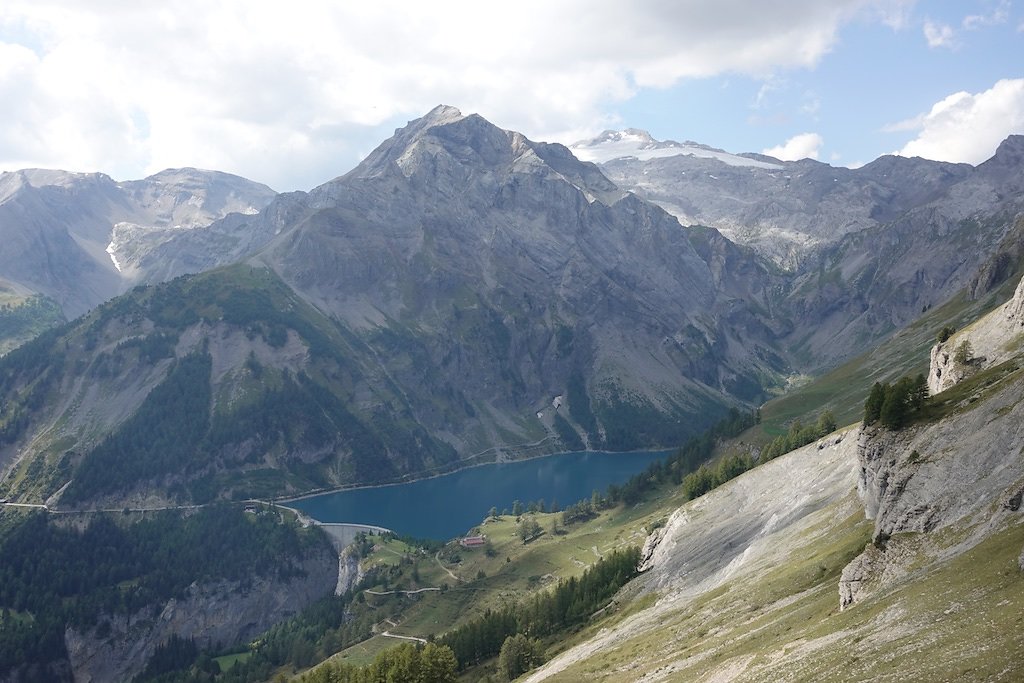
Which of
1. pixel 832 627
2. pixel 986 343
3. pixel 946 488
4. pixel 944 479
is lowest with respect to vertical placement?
pixel 832 627

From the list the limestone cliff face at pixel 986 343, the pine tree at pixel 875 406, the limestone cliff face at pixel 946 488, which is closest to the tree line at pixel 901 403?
the pine tree at pixel 875 406

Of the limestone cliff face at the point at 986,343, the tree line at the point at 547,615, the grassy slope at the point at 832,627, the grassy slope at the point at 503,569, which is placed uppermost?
the limestone cliff face at the point at 986,343

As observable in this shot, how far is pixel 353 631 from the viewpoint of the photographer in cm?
15288

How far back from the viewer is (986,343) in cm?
9500

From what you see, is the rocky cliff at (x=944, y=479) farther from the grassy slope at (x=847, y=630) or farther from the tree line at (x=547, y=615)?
the tree line at (x=547, y=615)

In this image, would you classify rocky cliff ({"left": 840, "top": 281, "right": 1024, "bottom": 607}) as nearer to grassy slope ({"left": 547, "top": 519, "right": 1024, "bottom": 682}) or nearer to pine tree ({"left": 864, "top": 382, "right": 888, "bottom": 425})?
pine tree ({"left": 864, "top": 382, "right": 888, "bottom": 425})

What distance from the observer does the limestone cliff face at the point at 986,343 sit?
8894 cm

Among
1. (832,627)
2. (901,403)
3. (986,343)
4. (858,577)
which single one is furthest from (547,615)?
(832,627)

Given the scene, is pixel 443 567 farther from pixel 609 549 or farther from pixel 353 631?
pixel 609 549

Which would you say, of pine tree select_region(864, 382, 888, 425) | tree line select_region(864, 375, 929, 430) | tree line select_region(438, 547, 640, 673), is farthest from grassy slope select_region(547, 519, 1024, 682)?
tree line select_region(438, 547, 640, 673)

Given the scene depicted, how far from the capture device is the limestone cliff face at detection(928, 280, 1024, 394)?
88938mm

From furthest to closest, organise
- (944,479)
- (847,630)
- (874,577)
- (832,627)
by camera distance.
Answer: (944,479)
(874,577)
(832,627)
(847,630)

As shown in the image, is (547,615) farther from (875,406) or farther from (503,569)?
(875,406)

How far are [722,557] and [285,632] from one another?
114m
